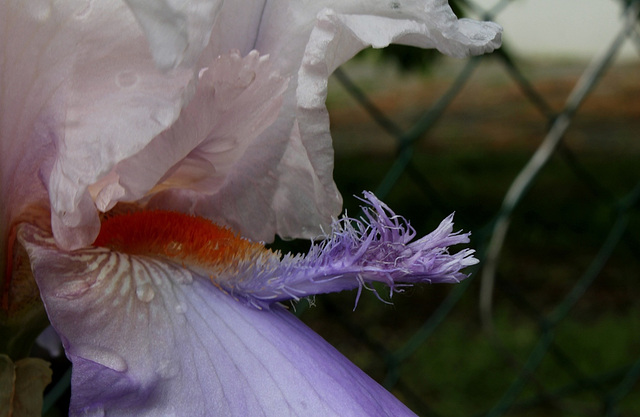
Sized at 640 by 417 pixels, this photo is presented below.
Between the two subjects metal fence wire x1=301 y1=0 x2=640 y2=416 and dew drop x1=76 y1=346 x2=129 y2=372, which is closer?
dew drop x1=76 y1=346 x2=129 y2=372

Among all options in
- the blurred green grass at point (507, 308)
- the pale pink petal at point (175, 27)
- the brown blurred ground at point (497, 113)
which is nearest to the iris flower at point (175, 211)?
the pale pink petal at point (175, 27)

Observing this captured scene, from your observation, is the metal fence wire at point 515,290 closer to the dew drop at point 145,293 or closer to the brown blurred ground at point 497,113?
the dew drop at point 145,293

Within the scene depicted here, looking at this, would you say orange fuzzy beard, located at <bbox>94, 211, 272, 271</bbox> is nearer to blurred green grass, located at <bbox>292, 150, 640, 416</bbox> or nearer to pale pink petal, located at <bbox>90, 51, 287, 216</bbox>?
pale pink petal, located at <bbox>90, 51, 287, 216</bbox>

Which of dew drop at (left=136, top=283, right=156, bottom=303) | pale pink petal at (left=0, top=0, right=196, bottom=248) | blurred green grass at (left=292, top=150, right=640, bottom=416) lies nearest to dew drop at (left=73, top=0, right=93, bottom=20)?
pale pink petal at (left=0, top=0, right=196, bottom=248)

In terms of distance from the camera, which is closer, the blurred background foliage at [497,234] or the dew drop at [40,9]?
the dew drop at [40,9]

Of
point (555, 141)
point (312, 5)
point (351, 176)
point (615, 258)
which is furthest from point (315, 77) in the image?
point (351, 176)

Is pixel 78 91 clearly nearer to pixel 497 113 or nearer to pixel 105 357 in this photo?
pixel 105 357

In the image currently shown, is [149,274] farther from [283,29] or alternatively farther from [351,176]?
[351,176]
